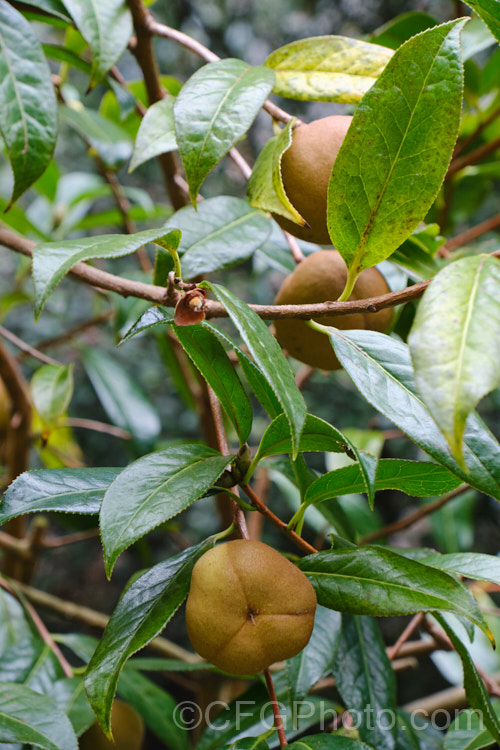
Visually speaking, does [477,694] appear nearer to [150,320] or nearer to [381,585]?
[381,585]

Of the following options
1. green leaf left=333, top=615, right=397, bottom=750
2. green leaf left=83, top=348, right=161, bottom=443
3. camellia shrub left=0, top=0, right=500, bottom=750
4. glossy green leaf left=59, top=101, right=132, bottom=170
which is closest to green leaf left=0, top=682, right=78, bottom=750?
camellia shrub left=0, top=0, right=500, bottom=750

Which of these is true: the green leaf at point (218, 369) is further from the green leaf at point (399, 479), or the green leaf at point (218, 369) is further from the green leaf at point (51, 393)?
the green leaf at point (51, 393)

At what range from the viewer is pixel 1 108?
0.45 meters

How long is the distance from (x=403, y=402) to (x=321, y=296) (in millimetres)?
140

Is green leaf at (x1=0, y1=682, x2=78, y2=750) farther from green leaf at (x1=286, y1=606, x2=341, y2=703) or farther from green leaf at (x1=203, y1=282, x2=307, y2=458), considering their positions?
green leaf at (x1=203, y1=282, x2=307, y2=458)

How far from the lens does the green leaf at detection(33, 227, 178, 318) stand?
306 mm

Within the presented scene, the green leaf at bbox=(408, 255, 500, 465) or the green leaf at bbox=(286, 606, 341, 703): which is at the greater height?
the green leaf at bbox=(408, 255, 500, 465)

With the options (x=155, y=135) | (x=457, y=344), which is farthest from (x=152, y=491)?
(x=155, y=135)

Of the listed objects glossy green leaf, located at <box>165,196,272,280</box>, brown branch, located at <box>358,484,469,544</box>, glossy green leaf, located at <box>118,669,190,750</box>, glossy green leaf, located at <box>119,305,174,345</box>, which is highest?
glossy green leaf, located at <box>119,305,174,345</box>

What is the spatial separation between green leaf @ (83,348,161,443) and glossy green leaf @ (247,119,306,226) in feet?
1.73

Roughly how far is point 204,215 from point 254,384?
187 millimetres

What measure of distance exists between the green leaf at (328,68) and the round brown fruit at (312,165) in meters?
0.03

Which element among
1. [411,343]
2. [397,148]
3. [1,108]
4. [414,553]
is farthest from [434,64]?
[414,553]

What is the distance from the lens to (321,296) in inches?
18.4
